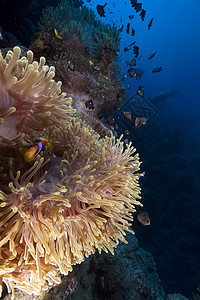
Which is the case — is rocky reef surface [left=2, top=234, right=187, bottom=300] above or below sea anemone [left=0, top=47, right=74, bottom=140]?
below

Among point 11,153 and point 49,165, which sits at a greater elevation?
point 49,165

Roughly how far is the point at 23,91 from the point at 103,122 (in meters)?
3.88

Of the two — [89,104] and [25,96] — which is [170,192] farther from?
[25,96]

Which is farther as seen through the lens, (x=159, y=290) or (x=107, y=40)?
(x=107, y=40)

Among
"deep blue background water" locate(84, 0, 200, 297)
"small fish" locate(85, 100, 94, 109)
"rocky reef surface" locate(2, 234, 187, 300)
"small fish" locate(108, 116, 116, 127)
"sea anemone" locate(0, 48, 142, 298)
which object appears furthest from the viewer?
"deep blue background water" locate(84, 0, 200, 297)

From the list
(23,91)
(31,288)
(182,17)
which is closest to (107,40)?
(23,91)

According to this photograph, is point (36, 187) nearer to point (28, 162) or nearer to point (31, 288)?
point (28, 162)

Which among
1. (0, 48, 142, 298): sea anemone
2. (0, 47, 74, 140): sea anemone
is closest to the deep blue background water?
(0, 48, 142, 298): sea anemone

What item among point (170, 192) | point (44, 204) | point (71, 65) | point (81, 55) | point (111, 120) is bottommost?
point (44, 204)

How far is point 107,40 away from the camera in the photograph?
5543mm

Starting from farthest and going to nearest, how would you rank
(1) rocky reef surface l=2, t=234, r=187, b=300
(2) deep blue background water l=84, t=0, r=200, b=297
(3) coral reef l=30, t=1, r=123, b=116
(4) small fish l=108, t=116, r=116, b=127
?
(2) deep blue background water l=84, t=0, r=200, b=297
(4) small fish l=108, t=116, r=116, b=127
(3) coral reef l=30, t=1, r=123, b=116
(1) rocky reef surface l=2, t=234, r=187, b=300

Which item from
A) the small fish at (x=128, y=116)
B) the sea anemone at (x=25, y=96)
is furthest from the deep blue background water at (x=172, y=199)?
the sea anemone at (x=25, y=96)

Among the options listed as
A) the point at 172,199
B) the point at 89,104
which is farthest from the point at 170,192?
the point at 89,104

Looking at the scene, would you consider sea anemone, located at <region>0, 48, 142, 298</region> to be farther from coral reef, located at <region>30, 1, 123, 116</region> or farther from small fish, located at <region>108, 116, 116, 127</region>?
small fish, located at <region>108, 116, 116, 127</region>
